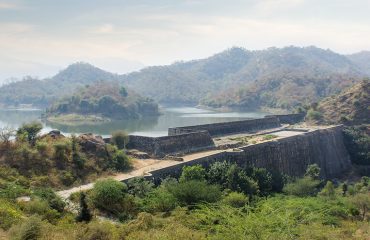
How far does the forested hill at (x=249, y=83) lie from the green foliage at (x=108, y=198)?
2666 inches

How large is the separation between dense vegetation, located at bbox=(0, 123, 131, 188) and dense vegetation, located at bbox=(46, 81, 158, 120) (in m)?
57.1

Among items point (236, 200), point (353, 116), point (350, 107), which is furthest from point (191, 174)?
point (350, 107)

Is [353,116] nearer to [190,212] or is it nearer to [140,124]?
[190,212]

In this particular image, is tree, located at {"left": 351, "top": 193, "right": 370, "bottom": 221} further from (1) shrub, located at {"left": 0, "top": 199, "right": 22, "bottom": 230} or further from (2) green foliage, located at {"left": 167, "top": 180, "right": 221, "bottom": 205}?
(1) shrub, located at {"left": 0, "top": 199, "right": 22, "bottom": 230}

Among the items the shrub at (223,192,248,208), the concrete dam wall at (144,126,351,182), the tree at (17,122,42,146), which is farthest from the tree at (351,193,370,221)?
the tree at (17,122,42,146)

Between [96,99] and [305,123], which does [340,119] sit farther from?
[96,99]

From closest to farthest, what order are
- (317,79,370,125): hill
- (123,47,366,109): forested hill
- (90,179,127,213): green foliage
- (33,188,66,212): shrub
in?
1. (33,188,66,212): shrub
2. (90,179,127,213): green foliage
3. (317,79,370,125): hill
4. (123,47,366,109): forested hill

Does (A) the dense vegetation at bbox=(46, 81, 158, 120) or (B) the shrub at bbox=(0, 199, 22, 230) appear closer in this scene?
(B) the shrub at bbox=(0, 199, 22, 230)

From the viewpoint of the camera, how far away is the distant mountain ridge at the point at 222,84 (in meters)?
92.2

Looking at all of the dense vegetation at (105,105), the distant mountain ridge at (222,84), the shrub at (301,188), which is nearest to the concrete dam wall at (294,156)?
the shrub at (301,188)

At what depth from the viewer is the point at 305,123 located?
4422cm

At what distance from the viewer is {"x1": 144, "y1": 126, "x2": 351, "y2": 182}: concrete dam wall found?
74.5 ft

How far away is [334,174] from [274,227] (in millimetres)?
23061

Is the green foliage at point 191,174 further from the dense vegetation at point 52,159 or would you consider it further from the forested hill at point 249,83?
the forested hill at point 249,83
